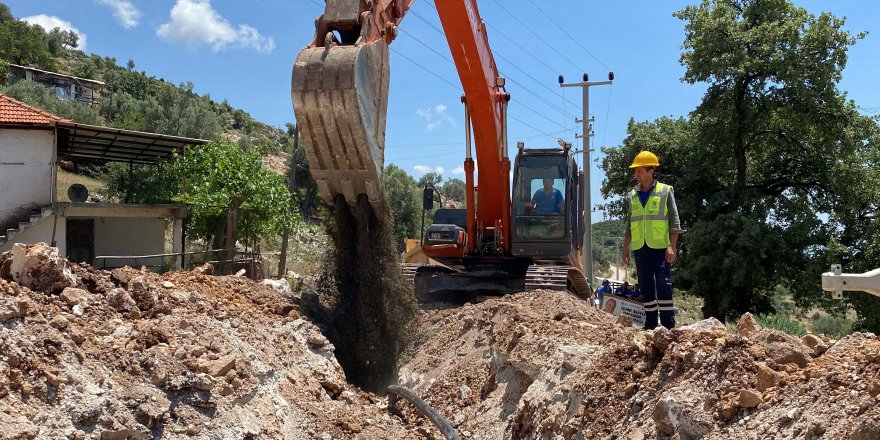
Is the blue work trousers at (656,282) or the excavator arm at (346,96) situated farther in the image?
the blue work trousers at (656,282)

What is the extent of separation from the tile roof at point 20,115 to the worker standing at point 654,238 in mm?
→ 13709

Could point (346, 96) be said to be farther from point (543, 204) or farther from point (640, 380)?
point (543, 204)

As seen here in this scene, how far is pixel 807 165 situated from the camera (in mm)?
20344

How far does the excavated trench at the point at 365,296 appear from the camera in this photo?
804cm

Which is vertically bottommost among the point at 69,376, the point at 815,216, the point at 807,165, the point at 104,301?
the point at 69,376

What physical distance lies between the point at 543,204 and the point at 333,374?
4783 mm

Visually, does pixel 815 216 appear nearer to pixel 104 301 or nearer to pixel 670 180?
pixel 670 180

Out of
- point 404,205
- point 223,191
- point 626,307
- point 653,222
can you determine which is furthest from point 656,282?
point 404,205

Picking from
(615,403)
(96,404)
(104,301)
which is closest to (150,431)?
(96,404)

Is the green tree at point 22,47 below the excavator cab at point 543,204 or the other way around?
the other way around

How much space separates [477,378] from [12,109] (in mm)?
14208

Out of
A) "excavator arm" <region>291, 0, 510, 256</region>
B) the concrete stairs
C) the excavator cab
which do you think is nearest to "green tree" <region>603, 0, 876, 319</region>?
the excavator cab

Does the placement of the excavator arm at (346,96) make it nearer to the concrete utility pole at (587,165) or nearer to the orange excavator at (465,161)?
the orange excavator at (465,161)

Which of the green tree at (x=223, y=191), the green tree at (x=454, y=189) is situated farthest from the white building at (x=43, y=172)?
the green tree at (x=454, y=189)
